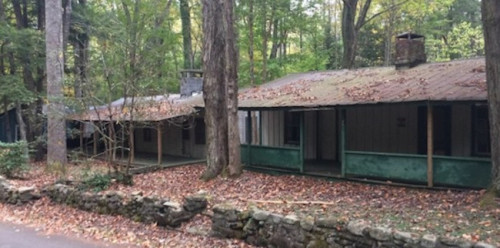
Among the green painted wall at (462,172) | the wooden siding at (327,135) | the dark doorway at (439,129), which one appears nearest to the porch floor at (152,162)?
the wooden siding at (327,135)

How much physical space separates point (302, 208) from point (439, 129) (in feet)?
19.8

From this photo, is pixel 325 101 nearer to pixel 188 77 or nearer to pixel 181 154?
pixel 181 154

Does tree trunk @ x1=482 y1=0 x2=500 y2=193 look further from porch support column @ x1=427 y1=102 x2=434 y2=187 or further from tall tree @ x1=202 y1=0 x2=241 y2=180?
tall tree @ x1=202 y1=0 x2=241 y2=180

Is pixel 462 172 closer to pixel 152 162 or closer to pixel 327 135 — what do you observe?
pixel 327 135

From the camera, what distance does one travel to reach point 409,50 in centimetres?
1510

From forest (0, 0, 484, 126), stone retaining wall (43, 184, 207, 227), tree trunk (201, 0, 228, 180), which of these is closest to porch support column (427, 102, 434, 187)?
stone retaining wall (43, 184, 207, 227)

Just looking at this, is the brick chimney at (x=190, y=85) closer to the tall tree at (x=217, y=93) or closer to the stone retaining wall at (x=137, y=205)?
the tall tree at (x=217, y=93)

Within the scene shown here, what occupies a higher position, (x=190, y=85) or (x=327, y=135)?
(x=190, y=85)

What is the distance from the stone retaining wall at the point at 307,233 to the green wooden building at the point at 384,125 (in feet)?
15.6

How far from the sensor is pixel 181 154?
21.2 metres

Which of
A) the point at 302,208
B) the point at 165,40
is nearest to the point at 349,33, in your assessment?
the point at 165,40

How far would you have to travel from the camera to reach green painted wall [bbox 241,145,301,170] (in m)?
14.1

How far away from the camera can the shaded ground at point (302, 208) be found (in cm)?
762

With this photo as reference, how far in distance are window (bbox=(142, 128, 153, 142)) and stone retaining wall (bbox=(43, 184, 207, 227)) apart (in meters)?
10.7
